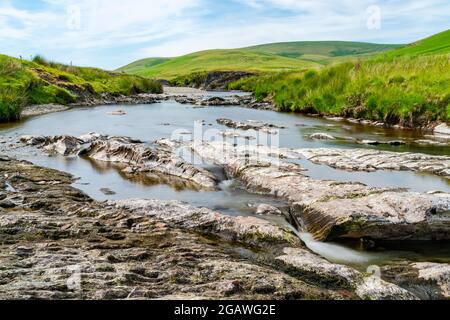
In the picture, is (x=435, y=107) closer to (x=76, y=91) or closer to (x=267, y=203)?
(x=267, y=203)

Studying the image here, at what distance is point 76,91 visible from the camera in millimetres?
56938

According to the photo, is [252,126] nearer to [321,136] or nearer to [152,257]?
[321,136]

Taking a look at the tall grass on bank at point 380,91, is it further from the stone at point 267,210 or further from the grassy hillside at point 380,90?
the stone at point 267,210

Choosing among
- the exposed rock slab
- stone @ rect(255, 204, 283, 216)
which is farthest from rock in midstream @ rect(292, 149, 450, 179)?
the exposed rock slab

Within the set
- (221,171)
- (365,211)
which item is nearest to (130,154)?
(221,171)

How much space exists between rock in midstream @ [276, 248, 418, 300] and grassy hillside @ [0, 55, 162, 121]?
31.3m

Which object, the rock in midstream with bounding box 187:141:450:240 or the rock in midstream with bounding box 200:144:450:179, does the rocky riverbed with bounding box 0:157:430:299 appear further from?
the rock in midstream with bounding box 200:144:450:179

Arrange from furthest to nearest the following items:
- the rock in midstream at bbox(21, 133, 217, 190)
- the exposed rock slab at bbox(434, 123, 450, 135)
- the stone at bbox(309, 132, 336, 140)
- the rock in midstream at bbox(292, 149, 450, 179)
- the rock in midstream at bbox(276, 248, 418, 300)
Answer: the exposed rock slab at bbox(434, 123, 450, 135), the stone at bbox(309, 132, 336, 140), the rock in midstream at bbox(292, 149, 450, 179), the rock in midstream at bbox(21, 133, 217, 190), the rock in midstream at bbox(276, 248, 418, 300)

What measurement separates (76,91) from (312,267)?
5227 centimetres

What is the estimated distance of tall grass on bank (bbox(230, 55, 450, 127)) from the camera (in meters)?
32.1

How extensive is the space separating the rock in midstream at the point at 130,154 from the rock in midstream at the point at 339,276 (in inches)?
278

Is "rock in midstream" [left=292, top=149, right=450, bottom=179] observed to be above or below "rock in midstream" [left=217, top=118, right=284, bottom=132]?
below
